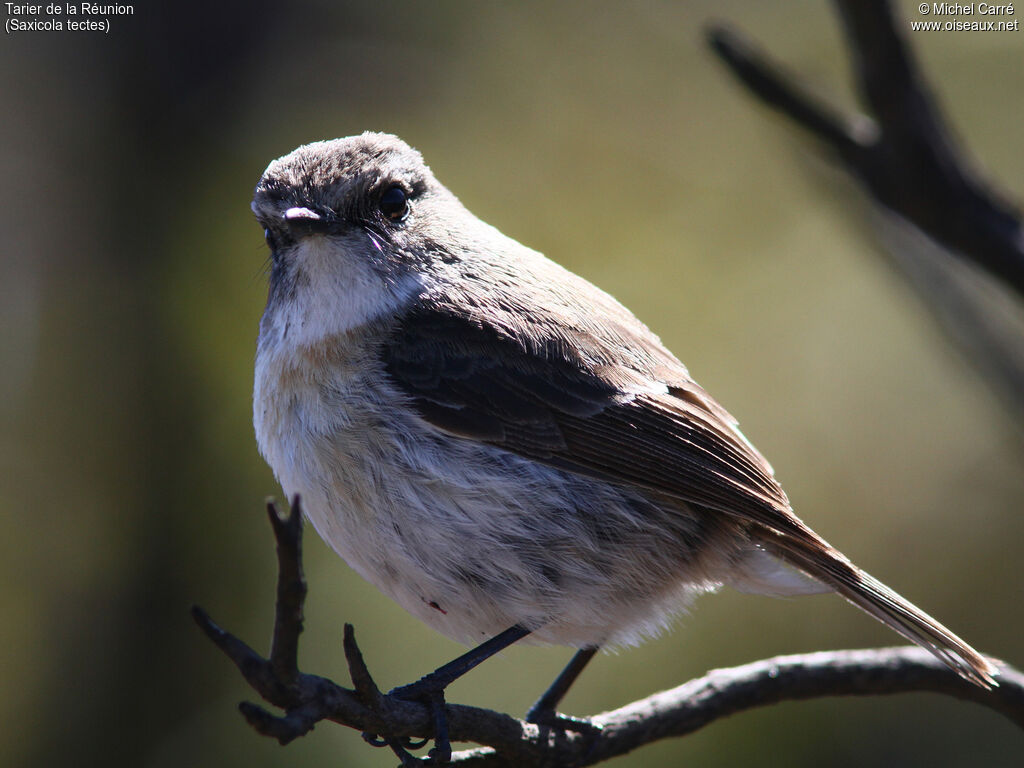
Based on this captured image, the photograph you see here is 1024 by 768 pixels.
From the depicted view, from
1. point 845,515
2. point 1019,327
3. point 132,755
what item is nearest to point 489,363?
point 845,515

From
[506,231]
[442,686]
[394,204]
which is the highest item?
[506,231]

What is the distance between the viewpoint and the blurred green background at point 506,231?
5000 millimetres

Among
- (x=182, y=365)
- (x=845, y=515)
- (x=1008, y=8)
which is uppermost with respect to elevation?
(x=1008, y=8)

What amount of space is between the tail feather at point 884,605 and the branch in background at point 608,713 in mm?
175

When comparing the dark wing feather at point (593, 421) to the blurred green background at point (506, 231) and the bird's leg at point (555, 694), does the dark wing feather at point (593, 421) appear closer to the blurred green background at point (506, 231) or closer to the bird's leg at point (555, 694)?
the bird's leg at point (555, 694)

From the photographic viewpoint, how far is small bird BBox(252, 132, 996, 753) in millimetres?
2615

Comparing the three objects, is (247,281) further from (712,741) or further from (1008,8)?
(1008,8)

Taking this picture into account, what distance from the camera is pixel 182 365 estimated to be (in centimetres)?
542

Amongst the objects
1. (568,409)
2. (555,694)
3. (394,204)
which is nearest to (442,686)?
(555,694)

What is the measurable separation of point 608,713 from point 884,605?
87 cm

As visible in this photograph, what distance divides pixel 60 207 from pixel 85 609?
2589 mm

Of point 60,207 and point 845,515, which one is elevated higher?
point 60,207

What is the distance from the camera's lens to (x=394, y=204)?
9.95 ft

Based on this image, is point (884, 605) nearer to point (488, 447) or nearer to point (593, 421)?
point (593, 421)
